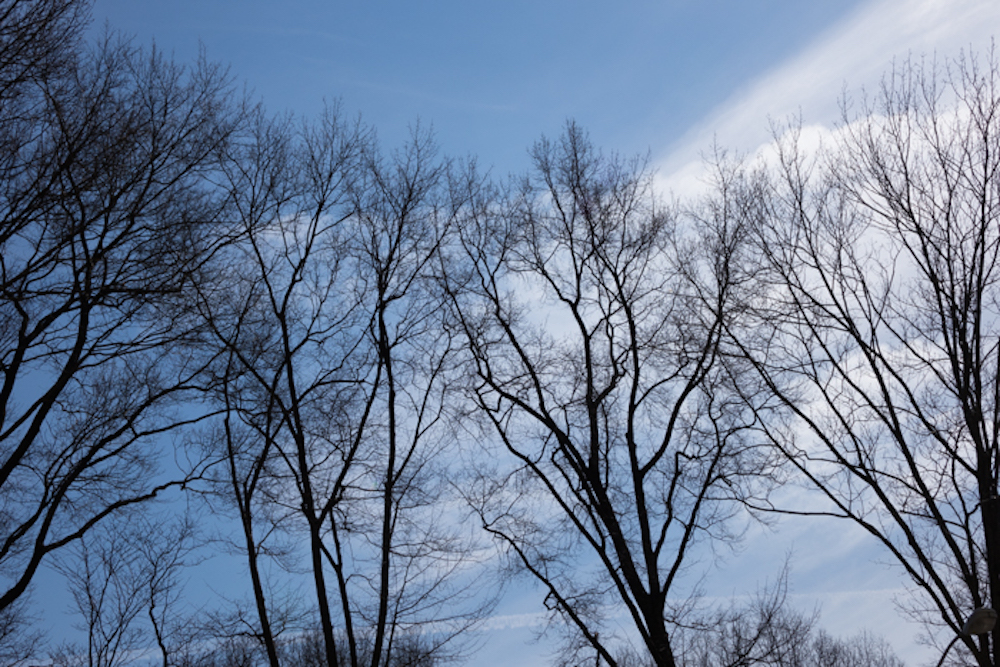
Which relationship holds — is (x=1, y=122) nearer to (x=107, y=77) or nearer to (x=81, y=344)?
(x=107, y=77)

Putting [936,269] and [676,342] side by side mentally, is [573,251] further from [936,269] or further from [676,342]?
[936,269]

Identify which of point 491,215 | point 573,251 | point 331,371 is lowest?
point 331,371

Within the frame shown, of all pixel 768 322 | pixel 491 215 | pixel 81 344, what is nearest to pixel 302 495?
pixel 81 344

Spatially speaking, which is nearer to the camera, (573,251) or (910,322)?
(910,322)

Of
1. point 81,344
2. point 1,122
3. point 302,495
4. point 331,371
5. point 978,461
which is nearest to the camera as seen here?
point 1,122

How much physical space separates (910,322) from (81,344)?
1187cm

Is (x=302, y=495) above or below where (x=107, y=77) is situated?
below

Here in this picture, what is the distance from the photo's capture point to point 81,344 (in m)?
9.02

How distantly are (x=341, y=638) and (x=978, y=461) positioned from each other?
859 inches

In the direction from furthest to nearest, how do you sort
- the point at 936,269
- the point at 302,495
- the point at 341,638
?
the point at 341,638
the point at 302,495
the point at 936,269

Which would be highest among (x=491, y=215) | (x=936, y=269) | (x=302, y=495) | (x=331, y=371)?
(x=491, y=215)

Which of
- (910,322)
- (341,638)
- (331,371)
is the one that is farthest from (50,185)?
(341,638)

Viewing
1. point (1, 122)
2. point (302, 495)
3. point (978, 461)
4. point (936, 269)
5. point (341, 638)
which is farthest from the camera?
point (341, 638)

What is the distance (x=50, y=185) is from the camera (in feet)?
26.5
